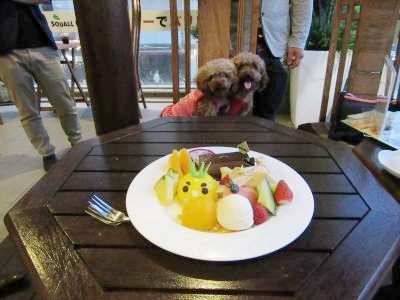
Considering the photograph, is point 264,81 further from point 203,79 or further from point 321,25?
point 321,25

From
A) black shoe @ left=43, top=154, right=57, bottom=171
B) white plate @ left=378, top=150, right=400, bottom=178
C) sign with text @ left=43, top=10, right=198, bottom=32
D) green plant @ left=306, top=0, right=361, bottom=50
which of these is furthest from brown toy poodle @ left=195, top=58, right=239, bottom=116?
green plant @ left=306, top=0, right=361, bottom=50

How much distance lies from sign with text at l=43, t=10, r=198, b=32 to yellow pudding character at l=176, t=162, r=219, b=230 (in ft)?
7.10

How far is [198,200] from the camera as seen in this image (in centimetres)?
59

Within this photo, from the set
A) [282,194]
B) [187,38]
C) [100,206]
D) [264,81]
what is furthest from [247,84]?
[100,206]

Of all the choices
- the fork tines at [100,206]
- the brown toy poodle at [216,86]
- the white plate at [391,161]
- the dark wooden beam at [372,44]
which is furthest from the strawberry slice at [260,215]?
the dark wooden beam at [372,44]

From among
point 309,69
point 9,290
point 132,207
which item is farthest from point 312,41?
point 9,290

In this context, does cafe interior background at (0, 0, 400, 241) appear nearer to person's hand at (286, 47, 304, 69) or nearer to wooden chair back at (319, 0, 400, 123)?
wooden chair back at (319, 0, 400, 123)

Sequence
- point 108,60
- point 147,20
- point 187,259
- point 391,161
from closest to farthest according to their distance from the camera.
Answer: point 187,259 → point 391,161 → point 108,60 → point 147,20

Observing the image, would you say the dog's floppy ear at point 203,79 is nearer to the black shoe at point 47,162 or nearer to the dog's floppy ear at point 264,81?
the dog's floppy ear at point 264,81

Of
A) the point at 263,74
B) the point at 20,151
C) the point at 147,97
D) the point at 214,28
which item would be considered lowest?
the point at 20,151

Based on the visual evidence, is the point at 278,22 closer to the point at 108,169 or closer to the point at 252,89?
the point at 252,89

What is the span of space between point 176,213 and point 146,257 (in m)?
0.13

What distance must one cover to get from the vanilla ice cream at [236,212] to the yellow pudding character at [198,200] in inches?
1.0

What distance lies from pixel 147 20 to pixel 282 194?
8.56ft
